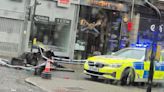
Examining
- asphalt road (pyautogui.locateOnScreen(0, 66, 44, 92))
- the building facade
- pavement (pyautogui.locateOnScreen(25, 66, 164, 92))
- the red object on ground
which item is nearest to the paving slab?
pavement (pyautogui.locateOnScreen(25, 66, 164, 92))

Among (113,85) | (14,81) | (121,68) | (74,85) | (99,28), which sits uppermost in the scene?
(99,28)

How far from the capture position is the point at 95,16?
31672mm

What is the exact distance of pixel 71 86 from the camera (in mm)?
16453

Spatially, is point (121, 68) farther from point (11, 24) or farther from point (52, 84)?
point (11, 24)

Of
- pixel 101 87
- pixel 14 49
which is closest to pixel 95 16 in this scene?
pixel 14 49

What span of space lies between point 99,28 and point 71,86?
51.1ft

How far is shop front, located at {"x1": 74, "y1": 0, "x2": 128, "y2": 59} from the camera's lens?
31083 mm

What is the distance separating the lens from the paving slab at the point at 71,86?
15.6 m

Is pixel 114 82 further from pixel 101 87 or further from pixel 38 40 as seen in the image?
pixel 38 40

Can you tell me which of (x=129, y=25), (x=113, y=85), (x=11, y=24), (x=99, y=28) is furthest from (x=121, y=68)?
(x=129, y=25)

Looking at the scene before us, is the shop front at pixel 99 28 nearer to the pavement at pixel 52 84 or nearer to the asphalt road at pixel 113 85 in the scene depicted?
the asphalt road at pixel 113 85

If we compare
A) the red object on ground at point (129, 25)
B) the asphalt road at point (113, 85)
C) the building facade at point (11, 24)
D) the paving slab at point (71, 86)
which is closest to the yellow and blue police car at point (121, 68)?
the asphalt road at point (113, 85)

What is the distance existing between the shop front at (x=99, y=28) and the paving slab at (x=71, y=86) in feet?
42.0

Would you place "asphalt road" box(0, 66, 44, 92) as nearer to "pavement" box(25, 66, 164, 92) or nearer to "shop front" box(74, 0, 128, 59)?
"pavement" box(25, 66, 164, 92)
